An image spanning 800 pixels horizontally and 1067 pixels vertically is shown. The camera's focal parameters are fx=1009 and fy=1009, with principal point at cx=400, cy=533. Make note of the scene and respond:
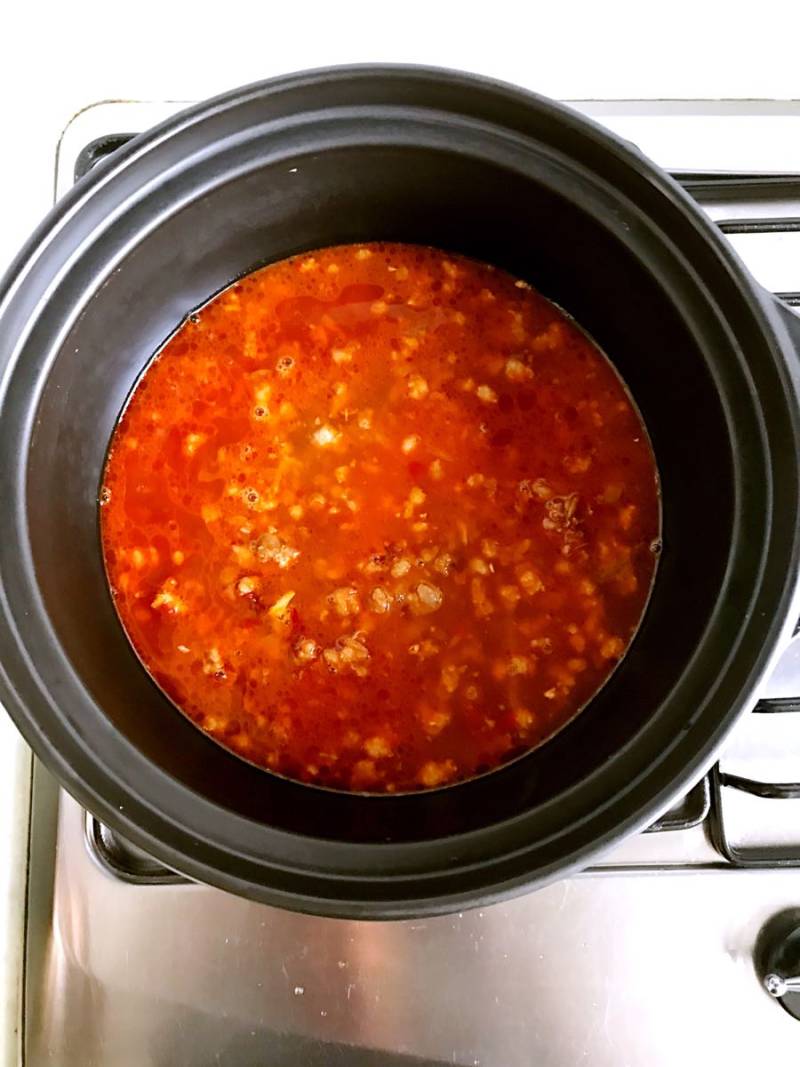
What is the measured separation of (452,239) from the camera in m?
1.27

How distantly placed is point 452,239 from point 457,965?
0.87m

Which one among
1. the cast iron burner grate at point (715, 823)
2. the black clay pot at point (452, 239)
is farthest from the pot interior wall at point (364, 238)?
the cast iron burner grate at point (715, 823)

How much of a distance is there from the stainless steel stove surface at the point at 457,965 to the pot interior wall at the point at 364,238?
0.14m

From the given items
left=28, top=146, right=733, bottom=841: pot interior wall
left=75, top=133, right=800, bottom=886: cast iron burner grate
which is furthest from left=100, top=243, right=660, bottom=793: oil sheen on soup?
left=75, top=133, right=800, bottom=886: cast iron burner grate

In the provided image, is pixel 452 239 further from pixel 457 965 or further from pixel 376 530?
pixel 457 965

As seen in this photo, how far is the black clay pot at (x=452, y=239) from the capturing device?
0.95 metres

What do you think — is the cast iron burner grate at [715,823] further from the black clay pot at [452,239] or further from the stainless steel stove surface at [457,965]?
the black clay pot at [452,239]

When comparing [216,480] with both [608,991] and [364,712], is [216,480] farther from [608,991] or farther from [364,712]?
[608,991]

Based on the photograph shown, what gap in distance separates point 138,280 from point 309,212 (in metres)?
0.22

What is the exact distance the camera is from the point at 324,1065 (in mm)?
1143

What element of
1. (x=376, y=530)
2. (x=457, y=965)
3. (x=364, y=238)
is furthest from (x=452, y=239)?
(x=457, y=965)

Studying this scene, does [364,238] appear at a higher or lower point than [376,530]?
higher

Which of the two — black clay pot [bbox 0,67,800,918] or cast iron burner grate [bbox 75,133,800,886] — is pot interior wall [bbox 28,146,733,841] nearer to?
black clay pot [bbox 0,67,800,918]

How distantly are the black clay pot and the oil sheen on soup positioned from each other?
0.04 metres
